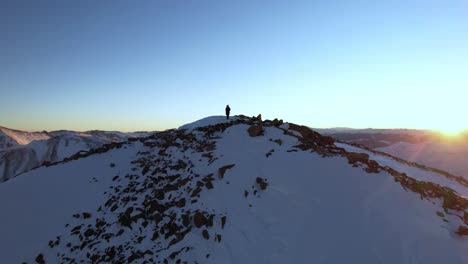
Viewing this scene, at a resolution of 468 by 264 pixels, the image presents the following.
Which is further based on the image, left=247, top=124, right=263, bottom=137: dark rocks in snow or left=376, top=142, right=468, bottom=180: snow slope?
left=376, top=142, right=468, bottom=180: snow slope

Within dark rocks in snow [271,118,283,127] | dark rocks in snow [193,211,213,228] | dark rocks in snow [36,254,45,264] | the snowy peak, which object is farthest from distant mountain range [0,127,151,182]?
dark rocks in snow [193,211,213,228]

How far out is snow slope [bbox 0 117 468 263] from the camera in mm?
10359

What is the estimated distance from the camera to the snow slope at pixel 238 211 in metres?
10.4

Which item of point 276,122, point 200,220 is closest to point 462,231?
point 200,220

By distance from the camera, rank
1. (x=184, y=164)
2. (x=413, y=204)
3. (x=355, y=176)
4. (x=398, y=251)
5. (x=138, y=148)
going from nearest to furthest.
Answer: (x=398, y=251) → (x=413, y=204) → (x=355, y=176) → (x=184, y=164) → (x=138, y=148)

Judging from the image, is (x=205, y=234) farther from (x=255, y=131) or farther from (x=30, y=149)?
(x=30, y=149)

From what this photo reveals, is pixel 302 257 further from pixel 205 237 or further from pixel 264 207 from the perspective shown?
pixel 205 237

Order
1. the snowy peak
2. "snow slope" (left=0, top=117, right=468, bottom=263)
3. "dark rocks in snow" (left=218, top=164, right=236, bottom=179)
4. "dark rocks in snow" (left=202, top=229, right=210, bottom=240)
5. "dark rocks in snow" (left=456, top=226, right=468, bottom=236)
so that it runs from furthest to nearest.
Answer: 1. the snowy peak
2. "dark rocks in snow" (left=218, top=164, right=236, bottom=179)
3. "dark rocks in snow" (left=202, top=229, right=210, bottom=240)
4. "dark rocks in snow" (left=456, top=226, right=468, bottom=236)
5. "snow slope" (left=0, top=117, right=468, bottom=263)

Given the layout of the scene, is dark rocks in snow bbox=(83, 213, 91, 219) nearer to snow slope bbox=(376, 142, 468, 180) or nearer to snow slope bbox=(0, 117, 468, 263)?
snow slope bbox=(0, 117, 468, 263)

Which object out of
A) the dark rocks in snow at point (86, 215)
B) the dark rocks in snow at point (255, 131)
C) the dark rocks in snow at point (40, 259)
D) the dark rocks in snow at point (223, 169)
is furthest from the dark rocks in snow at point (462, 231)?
the dark rocks in snow at point (40, 259)

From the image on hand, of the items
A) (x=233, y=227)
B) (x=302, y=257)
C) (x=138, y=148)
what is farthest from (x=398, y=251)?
(x=138, y=148)

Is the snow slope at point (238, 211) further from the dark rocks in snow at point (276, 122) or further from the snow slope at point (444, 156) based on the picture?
the snow slope at point (444, 156)

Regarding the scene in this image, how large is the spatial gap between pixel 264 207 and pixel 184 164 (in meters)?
6.58

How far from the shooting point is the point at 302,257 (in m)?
9.97
